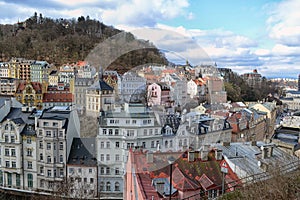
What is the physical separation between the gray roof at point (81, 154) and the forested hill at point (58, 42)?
3475 millimetres

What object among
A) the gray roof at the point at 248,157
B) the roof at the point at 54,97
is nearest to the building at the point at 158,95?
Answer: the gray roof at the point at 248,157

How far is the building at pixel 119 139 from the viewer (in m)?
5.63

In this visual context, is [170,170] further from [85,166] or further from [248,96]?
[248,96]

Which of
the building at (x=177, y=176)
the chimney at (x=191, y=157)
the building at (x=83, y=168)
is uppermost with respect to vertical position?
the chimney at (x=191, y=157)

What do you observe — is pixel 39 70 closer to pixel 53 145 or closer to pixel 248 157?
pixel 53 145

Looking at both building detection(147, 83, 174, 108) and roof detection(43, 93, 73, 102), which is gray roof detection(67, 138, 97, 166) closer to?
building detection(147, 83, 174, 108)

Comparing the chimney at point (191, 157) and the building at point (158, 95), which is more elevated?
the building at point (158, 95)

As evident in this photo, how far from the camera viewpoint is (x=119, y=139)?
9172mm

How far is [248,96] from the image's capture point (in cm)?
3669

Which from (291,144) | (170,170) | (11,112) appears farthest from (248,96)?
(170,170)

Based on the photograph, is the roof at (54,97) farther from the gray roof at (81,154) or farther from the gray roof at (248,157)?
the gray roof at (248,157)

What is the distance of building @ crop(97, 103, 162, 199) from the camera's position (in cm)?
563

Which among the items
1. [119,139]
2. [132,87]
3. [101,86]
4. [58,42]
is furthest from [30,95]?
[132,87]

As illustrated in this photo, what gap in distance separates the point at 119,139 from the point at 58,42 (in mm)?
8783
